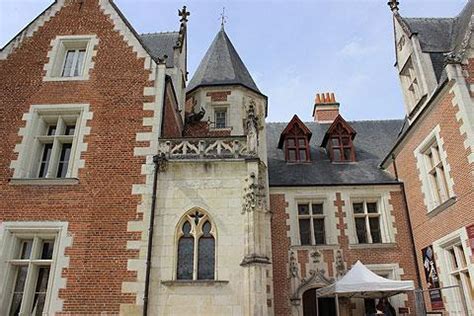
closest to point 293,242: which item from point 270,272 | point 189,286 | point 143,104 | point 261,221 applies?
point 270,272

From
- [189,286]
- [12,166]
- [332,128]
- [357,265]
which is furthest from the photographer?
[332,128]

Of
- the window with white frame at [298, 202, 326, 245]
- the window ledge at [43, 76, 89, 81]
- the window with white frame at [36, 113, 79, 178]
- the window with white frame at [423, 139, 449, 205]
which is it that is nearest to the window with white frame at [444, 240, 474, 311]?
the window with white frame at [423, 139, 449, 205]

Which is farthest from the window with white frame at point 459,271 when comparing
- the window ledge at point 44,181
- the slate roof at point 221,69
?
the window ledge at point 44,181

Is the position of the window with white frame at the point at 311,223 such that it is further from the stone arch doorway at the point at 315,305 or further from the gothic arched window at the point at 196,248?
the gothic arched window at the point at 196,248

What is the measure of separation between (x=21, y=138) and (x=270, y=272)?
7.48 m

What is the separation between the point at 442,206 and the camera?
1035 centimetres

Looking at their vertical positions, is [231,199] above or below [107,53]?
below

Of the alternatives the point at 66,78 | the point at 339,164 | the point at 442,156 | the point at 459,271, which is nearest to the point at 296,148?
the point at 339,164

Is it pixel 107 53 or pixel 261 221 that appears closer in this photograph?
pixel 261 221

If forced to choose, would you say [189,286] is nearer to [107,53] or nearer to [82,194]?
[82,194]

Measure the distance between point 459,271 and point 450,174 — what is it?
2.44 m

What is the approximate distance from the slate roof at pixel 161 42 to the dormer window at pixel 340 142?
677 centimetres

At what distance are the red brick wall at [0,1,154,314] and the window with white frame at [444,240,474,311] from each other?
7843mm

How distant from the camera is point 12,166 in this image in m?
9.23
